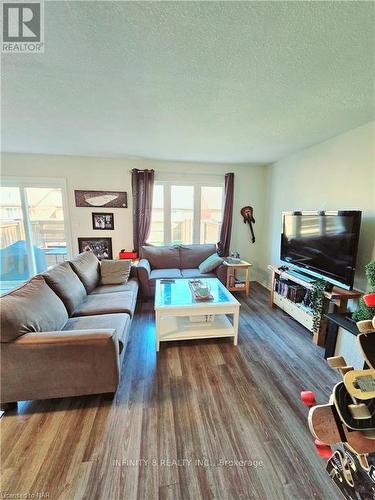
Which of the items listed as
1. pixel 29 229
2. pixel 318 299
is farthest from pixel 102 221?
pixel 318 299

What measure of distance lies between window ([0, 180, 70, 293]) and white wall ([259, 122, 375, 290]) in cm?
398

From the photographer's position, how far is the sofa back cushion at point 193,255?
3.88m

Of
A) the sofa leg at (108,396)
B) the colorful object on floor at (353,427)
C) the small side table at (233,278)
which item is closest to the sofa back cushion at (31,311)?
the sofa leg at (108,396)

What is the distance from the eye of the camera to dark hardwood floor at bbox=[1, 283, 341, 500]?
113 centimetres

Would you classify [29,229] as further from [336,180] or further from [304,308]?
[336,180]

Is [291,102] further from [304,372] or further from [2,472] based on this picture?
[2,472]

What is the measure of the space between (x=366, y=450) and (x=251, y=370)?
1.49 m

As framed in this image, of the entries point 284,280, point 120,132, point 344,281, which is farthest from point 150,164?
point 344,281

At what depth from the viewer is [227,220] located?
4227 millimetres

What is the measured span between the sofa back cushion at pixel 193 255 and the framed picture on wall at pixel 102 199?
144 cm

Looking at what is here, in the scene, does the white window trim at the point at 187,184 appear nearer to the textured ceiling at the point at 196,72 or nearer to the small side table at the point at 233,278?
the small side table at the point at 233,278

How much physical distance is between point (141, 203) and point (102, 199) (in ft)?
2.43

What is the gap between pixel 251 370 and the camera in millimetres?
1965

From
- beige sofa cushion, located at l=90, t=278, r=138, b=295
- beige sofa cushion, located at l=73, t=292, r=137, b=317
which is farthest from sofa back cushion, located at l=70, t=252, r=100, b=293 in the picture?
beige sofa cushion, located at l=73, t=292, r=137, b=317
